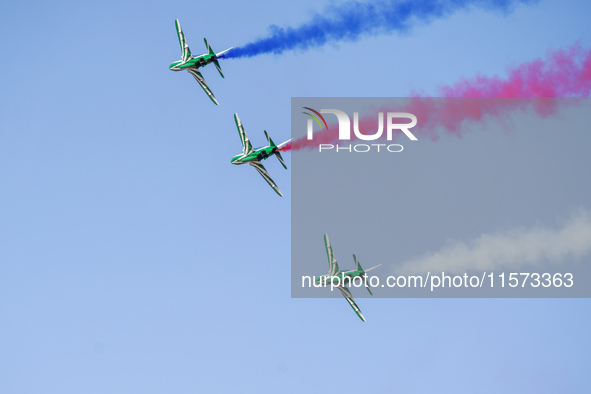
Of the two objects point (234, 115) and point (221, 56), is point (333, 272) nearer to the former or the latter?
point (234, 115)

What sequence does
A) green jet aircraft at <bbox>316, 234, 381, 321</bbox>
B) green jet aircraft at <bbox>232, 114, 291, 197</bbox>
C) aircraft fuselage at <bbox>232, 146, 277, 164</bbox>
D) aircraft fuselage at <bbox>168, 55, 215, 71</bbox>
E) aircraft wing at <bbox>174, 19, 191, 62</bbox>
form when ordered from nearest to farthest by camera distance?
aircraft fuselage at <bbox>232, 146, 277, 164</bbox> < green jet aircraft at <bbox>232, 114, 291, 197</bbox> < green jet aircraft at <bbox>316, 234, 381, 321</bbox> < aircraft fuselage at <bbox>168, 55, 215, 71</bbox> < aircraft wing at <bbox>174, 19, 191, 62</bbox>

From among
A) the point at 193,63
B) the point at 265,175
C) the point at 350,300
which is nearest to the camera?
the point at 265,175

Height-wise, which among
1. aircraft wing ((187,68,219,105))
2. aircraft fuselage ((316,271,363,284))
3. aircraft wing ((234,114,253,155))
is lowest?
aircraft fuselage ((316,271,363,284))

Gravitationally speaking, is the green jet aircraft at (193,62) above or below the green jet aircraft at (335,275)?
above

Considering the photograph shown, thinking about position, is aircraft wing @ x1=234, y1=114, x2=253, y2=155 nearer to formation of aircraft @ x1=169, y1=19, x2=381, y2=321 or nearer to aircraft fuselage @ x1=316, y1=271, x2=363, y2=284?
formation of aircraft @ x1=169, y1=19, x2=381, y2=321

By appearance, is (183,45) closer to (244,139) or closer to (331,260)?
(244,139)

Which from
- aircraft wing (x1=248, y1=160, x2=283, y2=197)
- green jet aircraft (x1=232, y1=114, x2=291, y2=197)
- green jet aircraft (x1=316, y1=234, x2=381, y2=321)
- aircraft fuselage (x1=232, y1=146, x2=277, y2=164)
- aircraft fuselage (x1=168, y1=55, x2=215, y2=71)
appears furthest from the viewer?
aircraft fuselage (x1=168, y1=55, x2=215, y2=71)

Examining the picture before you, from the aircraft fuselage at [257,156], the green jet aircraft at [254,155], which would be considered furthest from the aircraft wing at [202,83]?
the aircraft fuselage at [257,156]

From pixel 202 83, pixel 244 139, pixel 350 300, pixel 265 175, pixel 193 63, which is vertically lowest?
pixel 350 300

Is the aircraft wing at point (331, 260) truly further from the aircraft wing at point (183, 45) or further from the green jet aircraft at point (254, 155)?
the aircraft wing at point (183, 45)

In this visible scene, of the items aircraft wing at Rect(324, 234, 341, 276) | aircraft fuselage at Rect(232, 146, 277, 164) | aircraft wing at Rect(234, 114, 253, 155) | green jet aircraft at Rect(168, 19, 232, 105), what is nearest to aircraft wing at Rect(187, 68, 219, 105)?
green jet aircraft at Rect(168, 19, 232, 105)

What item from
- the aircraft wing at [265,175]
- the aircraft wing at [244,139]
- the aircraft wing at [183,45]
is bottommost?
the aircraft wing at [265,175]

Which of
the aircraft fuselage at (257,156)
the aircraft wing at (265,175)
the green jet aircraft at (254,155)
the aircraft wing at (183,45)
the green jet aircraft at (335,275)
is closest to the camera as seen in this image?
the aircraft fuselage at (257,156)

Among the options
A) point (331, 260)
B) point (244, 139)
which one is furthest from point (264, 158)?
point (331, 260)
